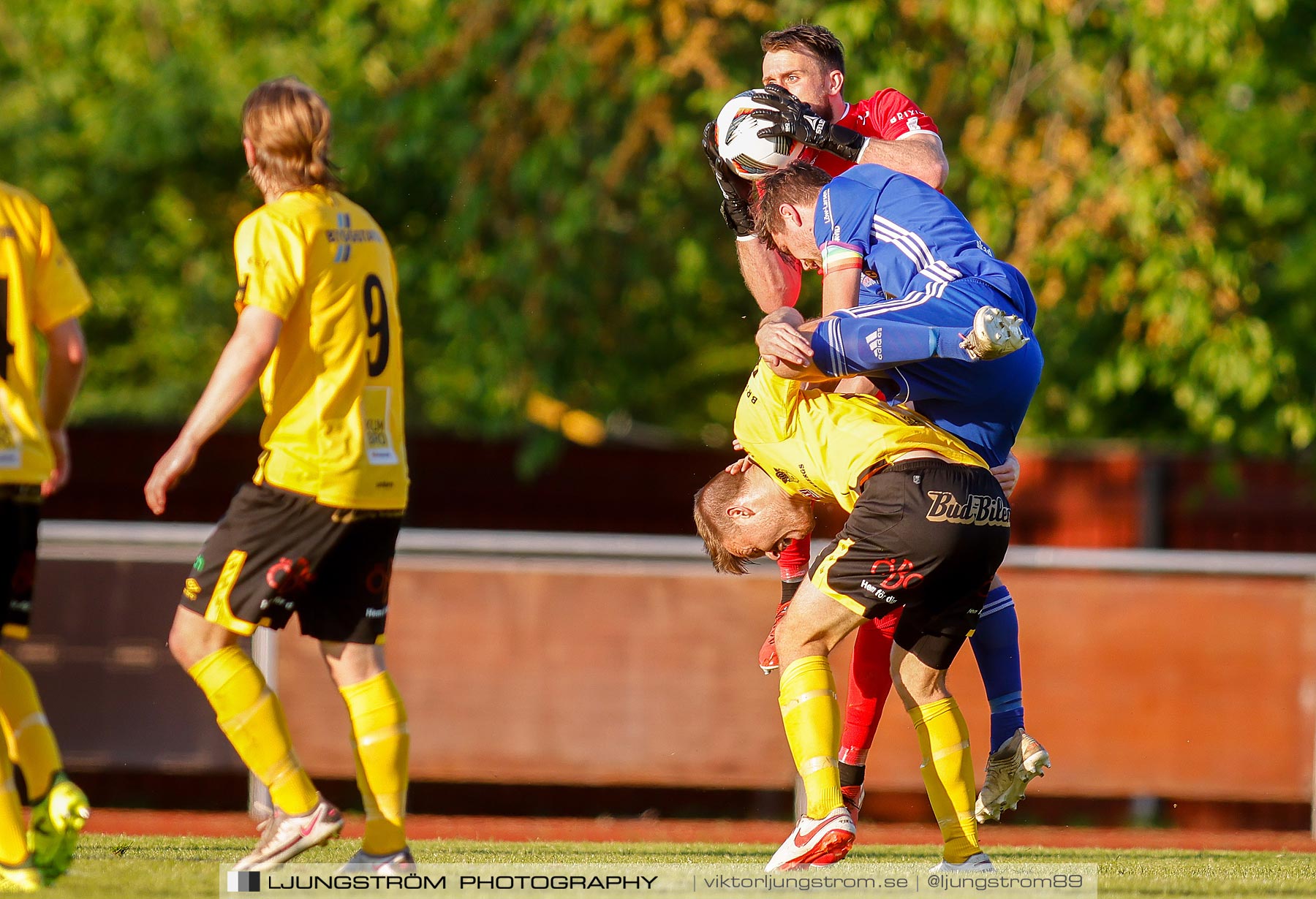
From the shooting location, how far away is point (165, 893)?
4.44 metres

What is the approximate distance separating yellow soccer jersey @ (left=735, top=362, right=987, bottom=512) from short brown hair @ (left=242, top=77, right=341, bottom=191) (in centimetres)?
139

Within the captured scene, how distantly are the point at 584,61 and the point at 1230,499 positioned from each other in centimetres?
706

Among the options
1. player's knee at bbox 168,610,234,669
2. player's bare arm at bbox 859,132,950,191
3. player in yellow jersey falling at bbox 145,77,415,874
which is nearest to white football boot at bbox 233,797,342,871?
player in yellow jersey falling at bbox 145,77,415,874

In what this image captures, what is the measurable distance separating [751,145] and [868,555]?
1.58 meters

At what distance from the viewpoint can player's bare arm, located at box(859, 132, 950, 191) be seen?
532 cm

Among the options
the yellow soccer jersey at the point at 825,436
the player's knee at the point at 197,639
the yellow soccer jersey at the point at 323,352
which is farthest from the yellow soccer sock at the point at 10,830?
the yellow soccer jersey at the point at 825,436

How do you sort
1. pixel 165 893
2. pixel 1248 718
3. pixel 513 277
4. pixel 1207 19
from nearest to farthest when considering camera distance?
pixel 165 893 < pixel 1248 718 < pixel 1207 19 < pixel 513 277

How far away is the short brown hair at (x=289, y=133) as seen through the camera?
455cm

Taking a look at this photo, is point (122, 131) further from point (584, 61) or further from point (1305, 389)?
point (1305, 389)

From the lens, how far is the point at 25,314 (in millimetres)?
4465

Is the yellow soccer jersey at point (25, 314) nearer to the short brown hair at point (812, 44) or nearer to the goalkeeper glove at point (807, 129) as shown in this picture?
the goalkeeper glove at point (807, 129)

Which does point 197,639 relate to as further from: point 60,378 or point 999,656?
point 999,656

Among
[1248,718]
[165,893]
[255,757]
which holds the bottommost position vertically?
[1248,718]

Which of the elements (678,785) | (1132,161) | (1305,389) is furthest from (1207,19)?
(678,785)
